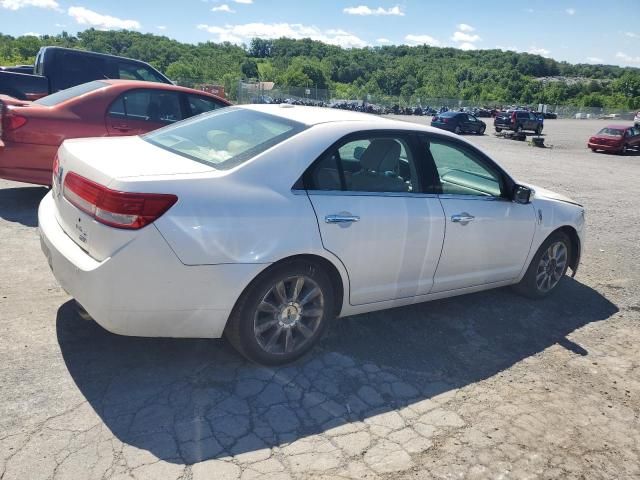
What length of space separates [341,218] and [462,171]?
5.62ft

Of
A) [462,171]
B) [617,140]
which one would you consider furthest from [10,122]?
[617,140]

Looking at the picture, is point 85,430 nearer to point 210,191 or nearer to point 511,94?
point 210,191

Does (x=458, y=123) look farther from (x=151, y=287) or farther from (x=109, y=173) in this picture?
(x=151, y=287)

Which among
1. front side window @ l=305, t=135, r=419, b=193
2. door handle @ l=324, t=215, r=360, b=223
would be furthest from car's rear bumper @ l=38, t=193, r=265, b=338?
front side window @ l=305, t=135, r=419, b=193

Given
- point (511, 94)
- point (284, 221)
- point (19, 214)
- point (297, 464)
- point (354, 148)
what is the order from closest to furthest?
point (297, 464), point (284, 221), point (354, 148), point (19, 214), point (511, 94)

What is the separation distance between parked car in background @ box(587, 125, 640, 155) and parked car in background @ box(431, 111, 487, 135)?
24.9 ft

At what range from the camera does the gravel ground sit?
258cm

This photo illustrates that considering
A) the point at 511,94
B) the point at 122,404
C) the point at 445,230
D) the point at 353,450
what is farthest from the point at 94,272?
the point at 511,94

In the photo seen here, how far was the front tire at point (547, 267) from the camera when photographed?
485 cm

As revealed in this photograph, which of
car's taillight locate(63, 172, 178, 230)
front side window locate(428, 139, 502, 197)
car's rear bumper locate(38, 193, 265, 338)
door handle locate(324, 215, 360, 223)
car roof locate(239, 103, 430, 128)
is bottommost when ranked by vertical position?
car's rear bumper locate(38, 193, 265, 338)

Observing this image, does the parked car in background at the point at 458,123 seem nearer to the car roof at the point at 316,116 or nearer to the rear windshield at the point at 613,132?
the rear windshield at the point at 613,132

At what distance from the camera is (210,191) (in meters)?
2.92

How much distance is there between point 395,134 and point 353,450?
7.12ft

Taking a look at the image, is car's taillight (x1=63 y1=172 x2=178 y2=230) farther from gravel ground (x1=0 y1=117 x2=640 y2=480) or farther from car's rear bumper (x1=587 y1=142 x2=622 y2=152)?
car's rear bumper (x1=587 y1=142 x2=622 y2=152)
